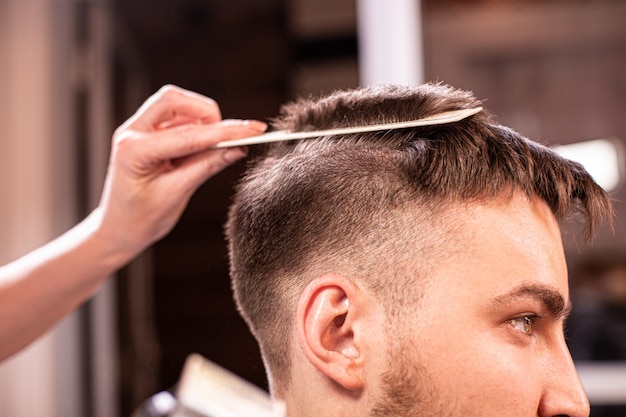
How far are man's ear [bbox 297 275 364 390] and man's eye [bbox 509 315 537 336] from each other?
21 centimetres

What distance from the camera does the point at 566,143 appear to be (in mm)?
2900

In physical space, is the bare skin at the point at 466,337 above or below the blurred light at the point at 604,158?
above

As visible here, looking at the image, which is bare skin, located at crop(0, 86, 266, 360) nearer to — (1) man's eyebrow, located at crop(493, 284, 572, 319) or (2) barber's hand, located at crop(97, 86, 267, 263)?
(2) barber's hand, located at crop(97, 86, 267, 263)

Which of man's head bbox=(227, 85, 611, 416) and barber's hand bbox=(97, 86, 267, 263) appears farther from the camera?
barber's hand bbox=(97, 86, 267, 263)

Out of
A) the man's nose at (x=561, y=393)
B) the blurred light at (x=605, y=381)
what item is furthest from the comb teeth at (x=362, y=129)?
the blurred light at (x=605, y=381)

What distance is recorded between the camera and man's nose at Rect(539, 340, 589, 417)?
100 cm

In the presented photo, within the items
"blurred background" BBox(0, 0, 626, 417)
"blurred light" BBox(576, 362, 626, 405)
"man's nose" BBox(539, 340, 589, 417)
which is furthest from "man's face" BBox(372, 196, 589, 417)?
"blurred light" BBox(576, 362, 626, 405)

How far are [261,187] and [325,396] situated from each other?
34 cm

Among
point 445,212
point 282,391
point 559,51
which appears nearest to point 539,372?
point 445,212

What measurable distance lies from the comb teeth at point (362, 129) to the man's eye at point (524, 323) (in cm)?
29

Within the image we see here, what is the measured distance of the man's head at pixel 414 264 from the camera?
998 mm

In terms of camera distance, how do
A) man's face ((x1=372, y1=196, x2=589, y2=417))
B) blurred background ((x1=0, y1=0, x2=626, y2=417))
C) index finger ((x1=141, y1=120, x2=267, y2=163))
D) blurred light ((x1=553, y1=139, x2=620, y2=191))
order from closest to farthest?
man's face ((x1=372, y1=196, x2=589, y2=417)) → index finger ((x1=141, y1=120, x2=267, y2=163)) → blurred light ((x1=553, y1=139, x2=620, y2=191)) → blurred background ((x1=0, y1=0, x2=626, y2=417))

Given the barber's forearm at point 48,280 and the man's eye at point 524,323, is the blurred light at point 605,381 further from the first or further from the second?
the barber's forearm at point 48,280

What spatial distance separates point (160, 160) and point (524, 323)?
23.8 inches
